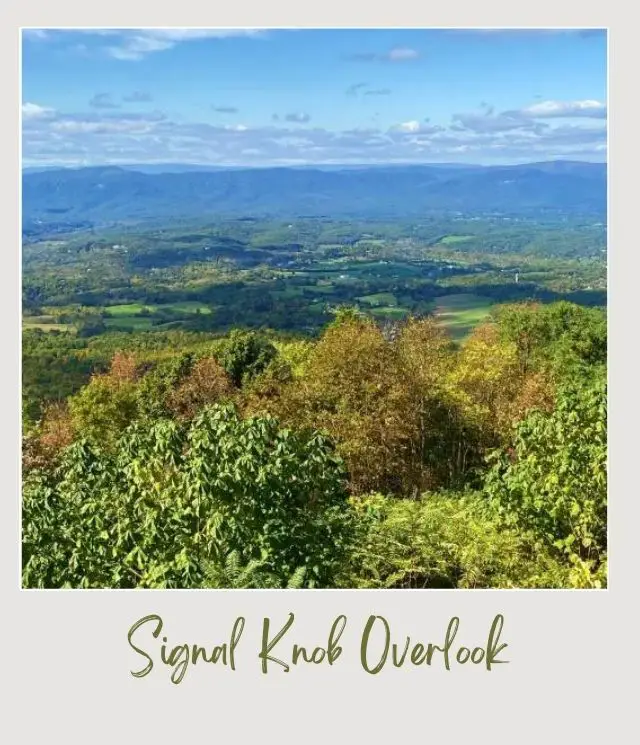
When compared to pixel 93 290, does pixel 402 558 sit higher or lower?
lower

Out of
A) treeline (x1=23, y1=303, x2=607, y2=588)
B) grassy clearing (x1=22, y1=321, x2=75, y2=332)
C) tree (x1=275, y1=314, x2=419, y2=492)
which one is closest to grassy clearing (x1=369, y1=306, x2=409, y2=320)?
grassy clearing (x1=22, y1=321, x2=75, y2=332)

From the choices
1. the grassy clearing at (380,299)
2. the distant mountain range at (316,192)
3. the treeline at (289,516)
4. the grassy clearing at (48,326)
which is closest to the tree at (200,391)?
the grassy clearing at (48,326)

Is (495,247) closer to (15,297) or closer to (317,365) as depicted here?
(317,365)

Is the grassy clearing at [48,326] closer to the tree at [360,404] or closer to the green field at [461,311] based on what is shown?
the tree at [360,404]

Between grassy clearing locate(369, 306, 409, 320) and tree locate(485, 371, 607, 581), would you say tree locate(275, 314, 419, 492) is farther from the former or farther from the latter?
grassy clearing locate(369, 306, 409, 320)

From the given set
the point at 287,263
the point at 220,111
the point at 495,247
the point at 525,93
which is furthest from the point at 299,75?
the point at 495,247

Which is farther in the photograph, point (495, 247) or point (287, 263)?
point (495, 247)
